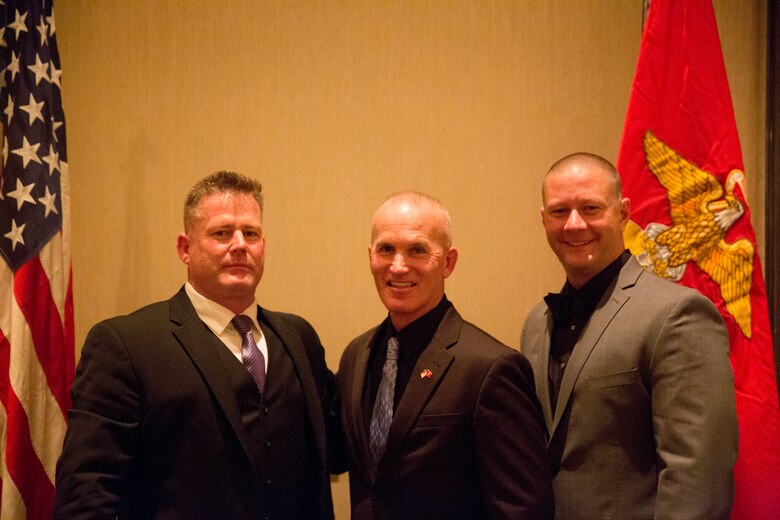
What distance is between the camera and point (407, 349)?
6.64ft

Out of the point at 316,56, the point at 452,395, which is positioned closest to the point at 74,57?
the point at 316,56

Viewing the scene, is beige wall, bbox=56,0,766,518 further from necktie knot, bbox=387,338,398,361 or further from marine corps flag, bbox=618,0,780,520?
necktie knot, bbox=387,338,398,361

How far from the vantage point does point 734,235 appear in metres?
2.72

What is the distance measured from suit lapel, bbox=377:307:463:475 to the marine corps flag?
1183 mm

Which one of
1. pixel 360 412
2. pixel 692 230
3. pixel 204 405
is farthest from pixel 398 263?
pixel 692 230

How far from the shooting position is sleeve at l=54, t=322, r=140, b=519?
5.76 feet

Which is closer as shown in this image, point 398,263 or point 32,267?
point 398,263

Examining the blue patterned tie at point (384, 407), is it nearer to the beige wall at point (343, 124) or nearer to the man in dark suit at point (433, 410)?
the man in dark suit at point (433, 410)

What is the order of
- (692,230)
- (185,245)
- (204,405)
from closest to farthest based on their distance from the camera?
1. (204,405)
2. (185,245)
3. (692,230)

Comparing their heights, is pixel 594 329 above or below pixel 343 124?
below

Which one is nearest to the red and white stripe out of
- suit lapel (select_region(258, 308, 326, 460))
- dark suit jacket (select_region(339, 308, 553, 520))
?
suit lapel (select_region(258, 308, 326, 460))

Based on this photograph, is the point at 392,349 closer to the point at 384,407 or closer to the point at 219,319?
the point at 384,407

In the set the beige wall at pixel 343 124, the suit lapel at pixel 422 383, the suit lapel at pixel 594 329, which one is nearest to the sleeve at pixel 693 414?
the suit lapel at pixel 594 329

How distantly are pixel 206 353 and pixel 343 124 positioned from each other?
188cm
